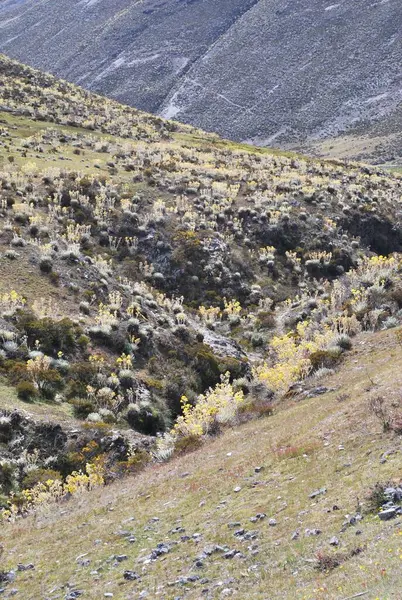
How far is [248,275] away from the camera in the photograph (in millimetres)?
35062

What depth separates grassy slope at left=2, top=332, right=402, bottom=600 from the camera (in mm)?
7102

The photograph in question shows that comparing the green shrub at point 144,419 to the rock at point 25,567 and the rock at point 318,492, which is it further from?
the rock at point 318,492

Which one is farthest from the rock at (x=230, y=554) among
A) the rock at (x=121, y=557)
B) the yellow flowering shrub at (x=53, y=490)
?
the yellow flowering shrub at (x=53, y=490)

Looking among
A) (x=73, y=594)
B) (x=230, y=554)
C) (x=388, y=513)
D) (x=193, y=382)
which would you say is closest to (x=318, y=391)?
(x=193, y=382)

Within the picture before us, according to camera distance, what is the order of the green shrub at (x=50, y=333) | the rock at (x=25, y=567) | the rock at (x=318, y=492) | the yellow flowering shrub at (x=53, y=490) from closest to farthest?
1. the rock at (x=318, y=492)
2. the rock at (x=25, y=567)
3. the yellow flowering shrub at (x=53, y=490)
4. the green shrub at (x=50, y=333)

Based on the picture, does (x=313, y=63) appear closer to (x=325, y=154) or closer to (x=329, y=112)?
(x=329, y=112)

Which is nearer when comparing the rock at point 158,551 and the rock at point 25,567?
the rock at point 158,551

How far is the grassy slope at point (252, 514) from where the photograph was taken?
280 inches

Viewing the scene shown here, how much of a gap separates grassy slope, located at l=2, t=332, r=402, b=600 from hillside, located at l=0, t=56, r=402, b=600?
5 cm

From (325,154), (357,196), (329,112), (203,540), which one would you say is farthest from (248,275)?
(329,112)

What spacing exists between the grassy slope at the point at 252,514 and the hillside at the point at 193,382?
0.15ft

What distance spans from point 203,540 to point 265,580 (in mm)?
2210

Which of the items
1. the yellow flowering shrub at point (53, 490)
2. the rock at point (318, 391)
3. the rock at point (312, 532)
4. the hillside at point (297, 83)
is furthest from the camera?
the hillside at point (297, 83)

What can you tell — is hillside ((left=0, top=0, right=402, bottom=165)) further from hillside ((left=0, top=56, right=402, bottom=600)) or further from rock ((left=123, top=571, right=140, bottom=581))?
rock ((left=123, top=571, right=140, bottom=581))
